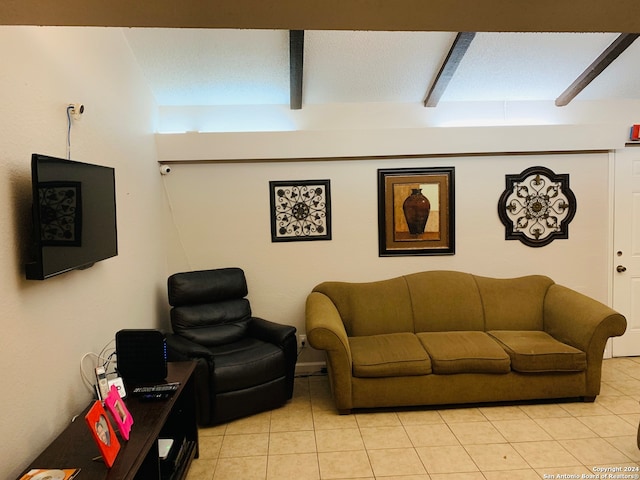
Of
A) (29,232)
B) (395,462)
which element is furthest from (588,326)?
(29,232)

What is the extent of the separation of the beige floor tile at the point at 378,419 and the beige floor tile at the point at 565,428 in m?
0.96

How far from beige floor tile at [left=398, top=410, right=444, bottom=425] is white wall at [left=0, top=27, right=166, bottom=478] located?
2.01 meters

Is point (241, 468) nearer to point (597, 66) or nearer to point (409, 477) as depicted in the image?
point (409, 477)

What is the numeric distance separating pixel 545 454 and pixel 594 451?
11.7 inches

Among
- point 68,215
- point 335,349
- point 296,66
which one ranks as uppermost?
point 296,66

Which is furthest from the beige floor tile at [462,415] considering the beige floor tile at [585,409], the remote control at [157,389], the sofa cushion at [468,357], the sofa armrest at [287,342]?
the remote control at [157,389]

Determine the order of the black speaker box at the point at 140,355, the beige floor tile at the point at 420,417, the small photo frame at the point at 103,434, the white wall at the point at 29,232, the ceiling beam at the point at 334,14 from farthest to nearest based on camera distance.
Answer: the beige floor tile at the point at 420,417, the black speaker box at the point at 140,355, the white wall at the point at 29,232, the small photo frame at the point at 103,434, the ceiling beam at the point at 334,14

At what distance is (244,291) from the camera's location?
368 centimetres

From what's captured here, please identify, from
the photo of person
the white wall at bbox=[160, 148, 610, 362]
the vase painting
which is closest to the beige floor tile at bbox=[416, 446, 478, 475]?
the white wall at bbox=[160, 148, 610, 362]

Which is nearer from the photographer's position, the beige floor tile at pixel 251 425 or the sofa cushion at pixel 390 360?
the beige floor tile at pixel 251 425

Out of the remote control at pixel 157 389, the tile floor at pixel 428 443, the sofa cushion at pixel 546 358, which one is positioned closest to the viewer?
the remote control at pixel 157 389

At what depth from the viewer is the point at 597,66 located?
135 inches

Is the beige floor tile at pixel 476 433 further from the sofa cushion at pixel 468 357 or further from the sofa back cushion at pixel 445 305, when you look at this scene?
the sofa back cushion at pixel 445 305

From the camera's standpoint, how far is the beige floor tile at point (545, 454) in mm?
2434
